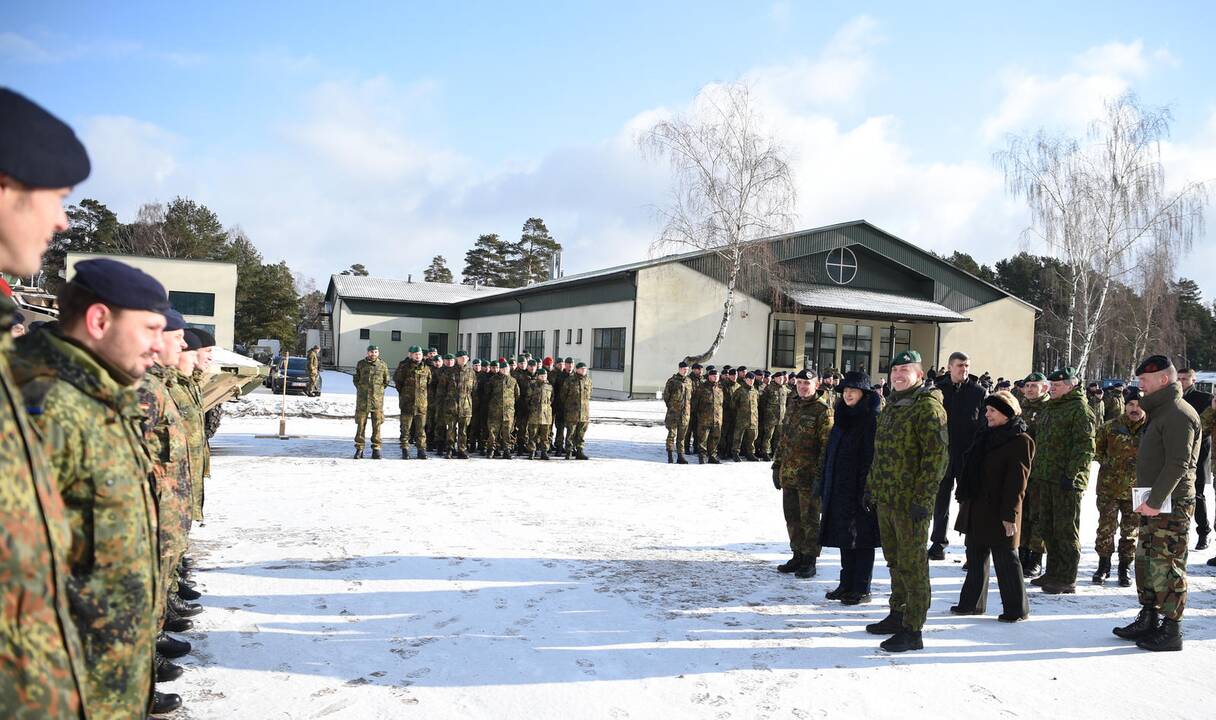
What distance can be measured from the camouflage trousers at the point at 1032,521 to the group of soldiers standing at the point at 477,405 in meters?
8.59

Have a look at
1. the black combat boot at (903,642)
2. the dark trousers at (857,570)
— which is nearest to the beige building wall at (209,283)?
the dark trousers at (857,570)

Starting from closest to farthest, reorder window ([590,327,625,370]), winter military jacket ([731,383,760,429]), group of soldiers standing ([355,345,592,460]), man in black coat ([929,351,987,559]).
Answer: man in black coat ([929,351,987,559])
group of soldiers standing ([355,345,592,460])
winter military jacket ([731,383,760,429])
window ([590,327,625,370])

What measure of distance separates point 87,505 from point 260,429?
16.7 meters

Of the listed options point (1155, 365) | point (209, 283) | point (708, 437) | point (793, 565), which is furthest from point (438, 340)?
point (1155, 365)

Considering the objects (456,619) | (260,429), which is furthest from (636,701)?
(260,429)

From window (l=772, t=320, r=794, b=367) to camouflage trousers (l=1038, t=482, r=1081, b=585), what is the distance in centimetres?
2540

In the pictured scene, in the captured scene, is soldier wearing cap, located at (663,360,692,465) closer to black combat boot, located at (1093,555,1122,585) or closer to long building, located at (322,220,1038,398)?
black combat boot, located at (1093,555,1122,585)

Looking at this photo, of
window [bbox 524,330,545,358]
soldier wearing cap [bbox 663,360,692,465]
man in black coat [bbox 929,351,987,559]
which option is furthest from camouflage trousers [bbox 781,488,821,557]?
window [bbox 524,330,545,358]

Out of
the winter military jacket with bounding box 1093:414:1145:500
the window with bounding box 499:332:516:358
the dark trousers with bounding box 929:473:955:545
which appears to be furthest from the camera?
the window with bounding box 499:332:516:358

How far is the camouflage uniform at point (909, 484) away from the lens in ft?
16.9

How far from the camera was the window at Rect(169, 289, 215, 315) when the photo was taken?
3831cm

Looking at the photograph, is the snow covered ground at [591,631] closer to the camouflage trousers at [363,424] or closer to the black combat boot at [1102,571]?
the black combat boot at [1102,571]

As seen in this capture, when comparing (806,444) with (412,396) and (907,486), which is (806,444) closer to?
(907,486)

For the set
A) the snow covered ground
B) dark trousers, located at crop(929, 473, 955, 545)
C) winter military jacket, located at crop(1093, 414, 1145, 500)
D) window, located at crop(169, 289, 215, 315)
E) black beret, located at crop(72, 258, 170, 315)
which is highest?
window, located at crop(169, 289, 215, 315)
